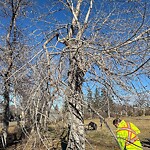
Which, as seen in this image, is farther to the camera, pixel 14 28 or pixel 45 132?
pixel 14 28

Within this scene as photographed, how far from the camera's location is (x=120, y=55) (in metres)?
3.04

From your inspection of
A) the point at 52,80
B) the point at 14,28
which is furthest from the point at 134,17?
the point at 14,28

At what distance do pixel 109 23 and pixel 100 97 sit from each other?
216cm

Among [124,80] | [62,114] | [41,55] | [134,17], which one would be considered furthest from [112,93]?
[134,17]

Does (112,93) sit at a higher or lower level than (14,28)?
lower

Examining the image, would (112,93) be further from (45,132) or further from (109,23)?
(109,23)

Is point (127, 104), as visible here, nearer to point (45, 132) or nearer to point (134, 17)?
point (45, 132)

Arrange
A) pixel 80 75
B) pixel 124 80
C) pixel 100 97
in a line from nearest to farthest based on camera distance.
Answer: pixel 124 80, pixel 100 97, pixel 80 75

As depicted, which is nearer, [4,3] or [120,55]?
[120,55]

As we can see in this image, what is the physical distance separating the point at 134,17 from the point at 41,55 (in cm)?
222

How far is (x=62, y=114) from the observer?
253 centimetres

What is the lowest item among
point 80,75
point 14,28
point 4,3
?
point 80,75

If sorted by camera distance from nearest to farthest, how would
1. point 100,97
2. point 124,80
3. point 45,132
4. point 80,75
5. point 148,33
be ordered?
point 45,132 → point 148,33 → point 124,80 → point 100,97 → point 80,75

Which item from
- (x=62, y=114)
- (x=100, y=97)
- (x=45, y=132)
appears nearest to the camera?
(x=62, y=114)
